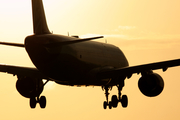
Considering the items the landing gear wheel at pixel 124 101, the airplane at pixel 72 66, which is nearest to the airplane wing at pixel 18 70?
the airplane at pixel 72 66

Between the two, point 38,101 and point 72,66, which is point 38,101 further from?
point 72,66

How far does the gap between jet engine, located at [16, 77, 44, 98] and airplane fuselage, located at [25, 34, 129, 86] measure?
3949mm

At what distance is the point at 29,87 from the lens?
52250 millimetres

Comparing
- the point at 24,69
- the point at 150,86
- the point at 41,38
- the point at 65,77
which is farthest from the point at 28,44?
the point at 150,86

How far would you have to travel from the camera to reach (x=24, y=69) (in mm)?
51844

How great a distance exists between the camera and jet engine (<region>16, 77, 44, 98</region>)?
2053 inches

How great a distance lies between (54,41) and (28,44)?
2.13 m

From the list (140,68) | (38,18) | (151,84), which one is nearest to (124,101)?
(151,84)

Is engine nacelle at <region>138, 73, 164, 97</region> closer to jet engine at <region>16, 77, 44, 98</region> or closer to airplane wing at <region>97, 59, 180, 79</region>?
airplane wing at <region>97, 59, 180, 79</region>

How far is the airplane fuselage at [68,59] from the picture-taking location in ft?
145

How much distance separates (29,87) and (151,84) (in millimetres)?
11466

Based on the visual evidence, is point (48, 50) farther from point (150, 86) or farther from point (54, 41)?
point (150, 86)

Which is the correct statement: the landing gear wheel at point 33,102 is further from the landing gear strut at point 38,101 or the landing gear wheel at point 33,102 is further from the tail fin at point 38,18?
the tail fin at point 38,18

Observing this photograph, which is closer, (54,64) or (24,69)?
(54,64)
